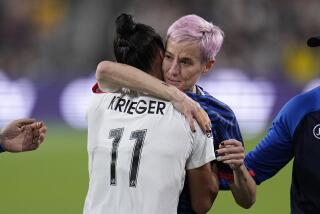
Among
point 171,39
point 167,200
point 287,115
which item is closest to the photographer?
point 167,200

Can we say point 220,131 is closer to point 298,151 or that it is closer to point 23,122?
point 298,151

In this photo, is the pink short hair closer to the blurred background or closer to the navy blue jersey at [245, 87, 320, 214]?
the navy blue jersey at [245, 87, 320, 214]

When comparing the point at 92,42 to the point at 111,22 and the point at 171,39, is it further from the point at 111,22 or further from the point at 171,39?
the point at 171,39

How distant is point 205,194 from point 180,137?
0.90ft

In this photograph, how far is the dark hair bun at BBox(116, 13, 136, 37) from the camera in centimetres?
349

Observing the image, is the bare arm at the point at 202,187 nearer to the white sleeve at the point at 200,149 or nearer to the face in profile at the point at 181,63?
the white sleeve at the point at 200,149

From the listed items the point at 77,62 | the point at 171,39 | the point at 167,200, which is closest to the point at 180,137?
the point at 167,200

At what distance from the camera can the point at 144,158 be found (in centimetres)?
335

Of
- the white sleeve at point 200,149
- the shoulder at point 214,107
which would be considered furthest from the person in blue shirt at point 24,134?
the white sleeve at point 200,149

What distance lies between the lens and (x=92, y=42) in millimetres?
15664

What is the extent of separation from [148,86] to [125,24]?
29 centimetres

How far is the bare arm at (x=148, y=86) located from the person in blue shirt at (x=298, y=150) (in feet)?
2.08

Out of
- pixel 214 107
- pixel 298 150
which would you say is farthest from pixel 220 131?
pixel 298 150

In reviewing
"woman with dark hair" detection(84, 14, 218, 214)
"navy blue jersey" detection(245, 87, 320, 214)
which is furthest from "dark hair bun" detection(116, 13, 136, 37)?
"navy blue jersey" detection(245, 87, 320, 214)
